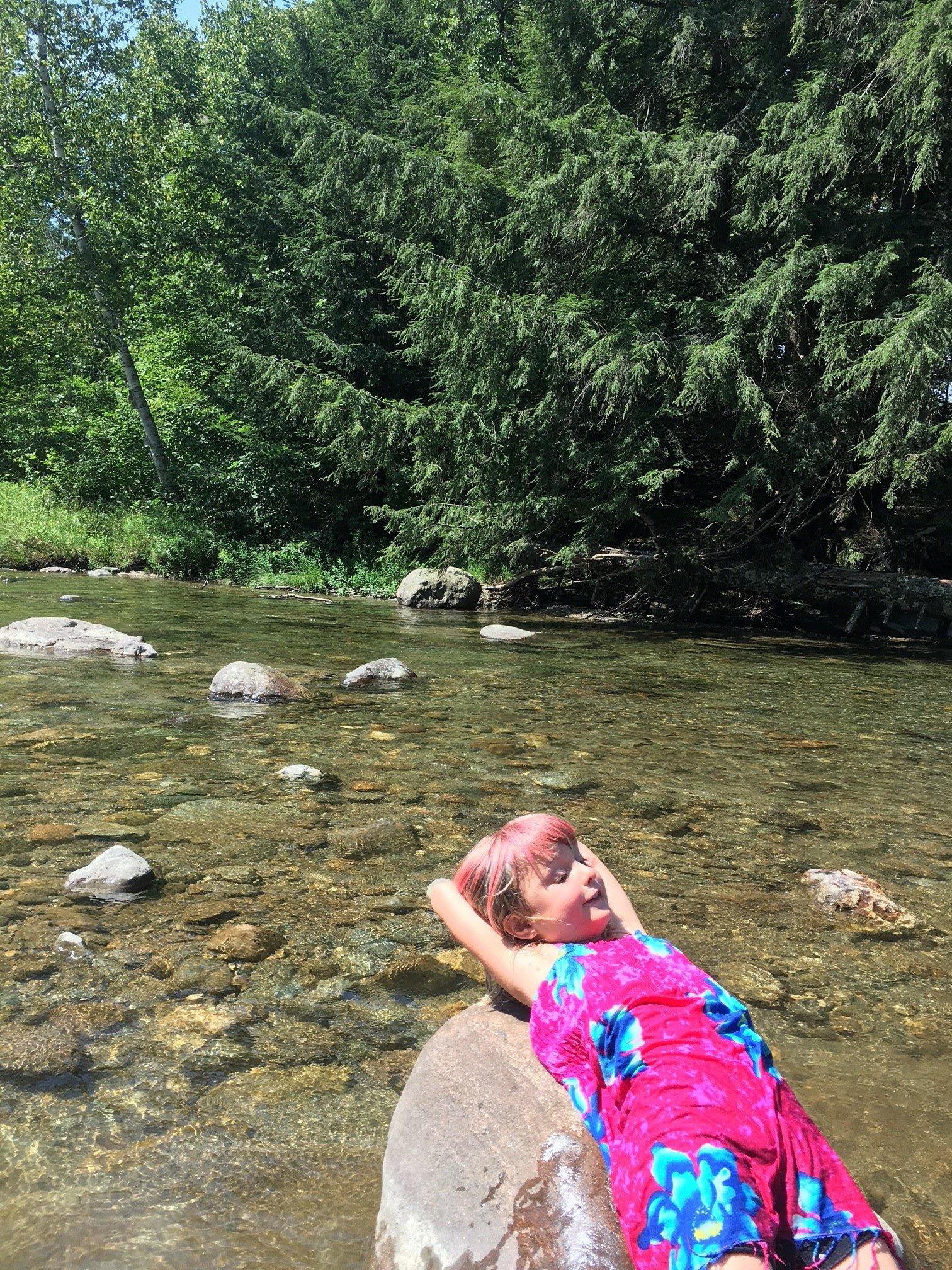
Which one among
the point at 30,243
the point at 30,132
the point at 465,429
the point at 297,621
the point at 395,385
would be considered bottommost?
the point at 297,621

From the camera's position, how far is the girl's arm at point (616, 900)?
258cm

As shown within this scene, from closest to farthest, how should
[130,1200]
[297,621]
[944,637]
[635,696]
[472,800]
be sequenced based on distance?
[130,1200] → [472,800] → [635,696] → [297,621] → [944,637]

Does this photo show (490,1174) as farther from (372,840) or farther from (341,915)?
(372,840)

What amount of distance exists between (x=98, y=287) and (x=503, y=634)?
17.8 metres

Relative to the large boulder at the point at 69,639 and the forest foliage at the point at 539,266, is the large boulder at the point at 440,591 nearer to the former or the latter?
the forest foliage at the point at 539,266

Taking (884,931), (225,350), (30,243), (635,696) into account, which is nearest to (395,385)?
(225,350)

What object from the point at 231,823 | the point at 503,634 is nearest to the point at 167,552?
the point at 503,634

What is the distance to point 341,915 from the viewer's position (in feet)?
11.4

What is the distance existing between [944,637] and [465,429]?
8.41 m

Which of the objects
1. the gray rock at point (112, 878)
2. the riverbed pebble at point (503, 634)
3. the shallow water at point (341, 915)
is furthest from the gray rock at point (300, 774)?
the riverbed pebble at point (503, 634)

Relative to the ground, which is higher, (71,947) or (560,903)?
(560,903)

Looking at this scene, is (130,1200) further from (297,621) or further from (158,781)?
(297,621)

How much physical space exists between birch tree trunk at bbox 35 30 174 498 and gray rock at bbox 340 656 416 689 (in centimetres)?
1831

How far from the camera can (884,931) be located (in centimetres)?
353
